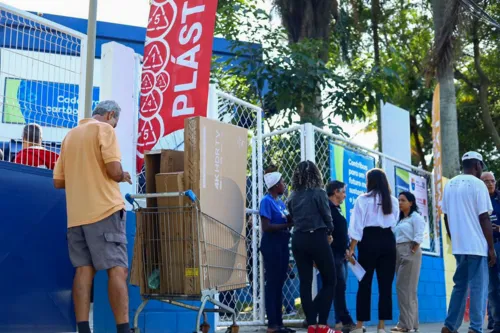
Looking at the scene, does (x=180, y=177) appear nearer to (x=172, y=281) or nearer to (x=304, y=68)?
Result: (x=172, y=281)

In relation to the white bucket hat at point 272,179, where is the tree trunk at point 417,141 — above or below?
above

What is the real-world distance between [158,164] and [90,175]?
1037 millimetres

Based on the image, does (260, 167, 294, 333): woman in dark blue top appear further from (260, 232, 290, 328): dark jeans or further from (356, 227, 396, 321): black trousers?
(356, 227, 396, 321): black trousers

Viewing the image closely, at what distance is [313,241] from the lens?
7.16 m

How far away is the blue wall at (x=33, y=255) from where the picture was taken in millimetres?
6184

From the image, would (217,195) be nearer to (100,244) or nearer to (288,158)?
(100,244)

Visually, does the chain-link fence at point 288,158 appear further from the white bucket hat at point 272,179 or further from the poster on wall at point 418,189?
the poster on wall at point 418,189

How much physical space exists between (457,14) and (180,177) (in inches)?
451

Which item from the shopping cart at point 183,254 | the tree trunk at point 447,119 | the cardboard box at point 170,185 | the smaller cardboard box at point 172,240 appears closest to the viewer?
the shopping cart at point 183,254

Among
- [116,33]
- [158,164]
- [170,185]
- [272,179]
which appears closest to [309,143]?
[272,179]

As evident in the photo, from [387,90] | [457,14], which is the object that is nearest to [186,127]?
[387,90]

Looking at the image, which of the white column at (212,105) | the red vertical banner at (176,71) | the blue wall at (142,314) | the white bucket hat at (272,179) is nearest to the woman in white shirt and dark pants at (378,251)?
the white bucket hat at (272,179)

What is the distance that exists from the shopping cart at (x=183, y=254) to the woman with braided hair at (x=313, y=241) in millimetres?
913

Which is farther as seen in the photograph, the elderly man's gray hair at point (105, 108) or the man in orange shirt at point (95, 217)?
the elderly man's gray hair at point (105, 108)
